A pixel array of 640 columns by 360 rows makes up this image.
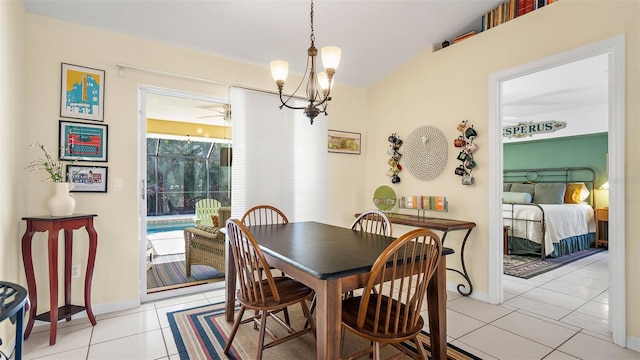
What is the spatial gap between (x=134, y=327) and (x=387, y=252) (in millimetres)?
2174

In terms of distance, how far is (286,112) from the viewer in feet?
12.1

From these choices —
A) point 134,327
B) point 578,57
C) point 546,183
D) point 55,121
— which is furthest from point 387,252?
point 546,183

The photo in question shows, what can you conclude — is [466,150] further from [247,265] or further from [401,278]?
[247,265]

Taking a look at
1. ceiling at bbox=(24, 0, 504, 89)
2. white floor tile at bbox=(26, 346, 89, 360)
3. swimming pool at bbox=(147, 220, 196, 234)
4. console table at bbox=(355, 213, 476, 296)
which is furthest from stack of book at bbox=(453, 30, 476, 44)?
swimming pool at bbox=(147, 220, 196, 234)

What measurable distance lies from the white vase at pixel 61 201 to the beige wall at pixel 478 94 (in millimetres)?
3220

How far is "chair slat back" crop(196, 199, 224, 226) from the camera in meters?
5.32

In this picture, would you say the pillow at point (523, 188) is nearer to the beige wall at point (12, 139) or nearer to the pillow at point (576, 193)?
the pillow at point (576, 193)

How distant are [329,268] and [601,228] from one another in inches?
248

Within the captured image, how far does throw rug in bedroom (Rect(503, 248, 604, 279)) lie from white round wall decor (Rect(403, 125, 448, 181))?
1.72 m

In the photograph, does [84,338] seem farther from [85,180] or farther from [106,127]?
[106,127]

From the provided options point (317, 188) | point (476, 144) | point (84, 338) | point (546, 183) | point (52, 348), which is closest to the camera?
point (52, 348)

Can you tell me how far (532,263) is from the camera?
436 centimetres

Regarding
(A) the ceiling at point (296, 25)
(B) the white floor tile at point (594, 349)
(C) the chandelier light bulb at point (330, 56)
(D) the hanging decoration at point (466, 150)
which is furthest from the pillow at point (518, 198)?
(C) the chandelier light bulb at point (330, 56)

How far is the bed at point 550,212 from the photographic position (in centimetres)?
454
